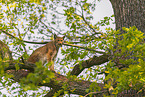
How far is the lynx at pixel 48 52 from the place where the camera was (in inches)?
279

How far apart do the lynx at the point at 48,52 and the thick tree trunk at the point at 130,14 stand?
281 cm

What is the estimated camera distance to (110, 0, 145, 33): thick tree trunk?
5957mm

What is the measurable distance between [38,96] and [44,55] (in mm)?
1738

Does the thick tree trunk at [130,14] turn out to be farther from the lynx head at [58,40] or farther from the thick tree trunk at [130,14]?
the lynx head at [58,40]

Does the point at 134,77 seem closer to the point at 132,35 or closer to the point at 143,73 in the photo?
the point at 143,73

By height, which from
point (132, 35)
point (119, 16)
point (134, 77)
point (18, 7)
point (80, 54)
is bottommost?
point (134, 77)

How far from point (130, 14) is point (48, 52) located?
135 inches

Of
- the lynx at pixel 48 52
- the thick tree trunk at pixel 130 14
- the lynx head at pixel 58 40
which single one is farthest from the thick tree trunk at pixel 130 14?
the lynx at pixel 48 52

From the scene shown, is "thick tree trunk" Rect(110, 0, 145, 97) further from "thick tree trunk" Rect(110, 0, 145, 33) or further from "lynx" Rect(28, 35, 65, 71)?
"lynx" Rect(28, 35, 65, 71)

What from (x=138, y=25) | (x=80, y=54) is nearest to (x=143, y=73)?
(x=80, y=54)

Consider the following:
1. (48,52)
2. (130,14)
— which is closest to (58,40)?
(48,52)

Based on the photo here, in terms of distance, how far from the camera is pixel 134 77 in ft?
11.1

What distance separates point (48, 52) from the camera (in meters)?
7.86

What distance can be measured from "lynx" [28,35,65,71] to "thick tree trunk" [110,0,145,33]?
2.81 m
